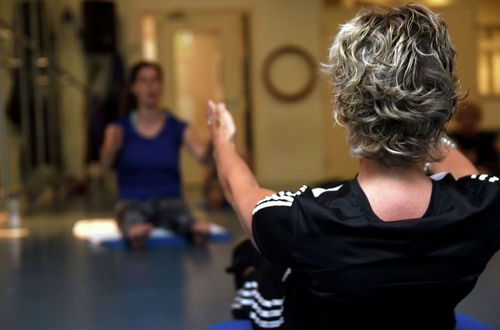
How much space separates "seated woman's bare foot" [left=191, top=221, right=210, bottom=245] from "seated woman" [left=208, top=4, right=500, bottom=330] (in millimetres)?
2567

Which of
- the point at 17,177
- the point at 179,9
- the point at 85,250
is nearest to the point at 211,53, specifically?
the point at 179,9

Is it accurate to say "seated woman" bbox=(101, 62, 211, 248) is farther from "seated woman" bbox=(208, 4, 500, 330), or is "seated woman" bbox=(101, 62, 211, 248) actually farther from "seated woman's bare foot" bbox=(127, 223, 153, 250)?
"seated woman" bbox=(208, 4, 500, 330)

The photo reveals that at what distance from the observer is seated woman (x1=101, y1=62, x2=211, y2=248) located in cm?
391

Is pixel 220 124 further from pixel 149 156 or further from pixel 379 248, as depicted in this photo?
pixel 149 156

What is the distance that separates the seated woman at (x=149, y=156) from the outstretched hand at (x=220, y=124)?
7.53ft

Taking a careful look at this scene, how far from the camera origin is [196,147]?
3.88 metres

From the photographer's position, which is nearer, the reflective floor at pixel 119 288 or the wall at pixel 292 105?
the reflective floor at pixel 119 288

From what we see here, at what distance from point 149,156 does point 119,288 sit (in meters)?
1.25

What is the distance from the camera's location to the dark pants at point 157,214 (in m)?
3.86

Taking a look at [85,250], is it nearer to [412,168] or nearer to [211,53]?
[412,168]

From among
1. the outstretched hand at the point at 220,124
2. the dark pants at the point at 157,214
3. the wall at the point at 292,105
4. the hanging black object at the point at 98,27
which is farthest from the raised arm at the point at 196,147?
the wall at the point at 292,105

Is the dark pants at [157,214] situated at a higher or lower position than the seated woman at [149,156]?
lower

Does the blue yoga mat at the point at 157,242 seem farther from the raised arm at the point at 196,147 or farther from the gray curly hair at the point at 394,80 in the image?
the gray curly hair at the point at 394,80

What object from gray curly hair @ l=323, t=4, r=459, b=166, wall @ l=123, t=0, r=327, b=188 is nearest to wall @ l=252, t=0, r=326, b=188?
wall @ l=123, t=0, r=327, b=188
